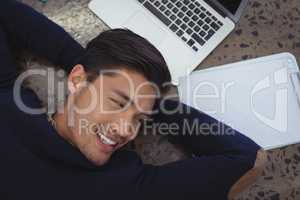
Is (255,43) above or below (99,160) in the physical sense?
above

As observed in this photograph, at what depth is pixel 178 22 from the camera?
1.01 metres

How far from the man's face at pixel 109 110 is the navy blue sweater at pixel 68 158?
4 centimetres

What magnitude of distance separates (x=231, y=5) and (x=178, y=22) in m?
0.13

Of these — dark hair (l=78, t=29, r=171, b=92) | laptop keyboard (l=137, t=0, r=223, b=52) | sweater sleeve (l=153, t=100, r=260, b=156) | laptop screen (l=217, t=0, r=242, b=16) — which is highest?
laptop screen (l=217, t=0, r=242, b=16)

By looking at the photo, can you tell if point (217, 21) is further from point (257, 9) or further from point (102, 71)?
point (102, 71)

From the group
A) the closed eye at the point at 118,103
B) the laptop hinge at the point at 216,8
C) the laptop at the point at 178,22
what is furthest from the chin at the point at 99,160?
the laptop hinge at the point at 216,8

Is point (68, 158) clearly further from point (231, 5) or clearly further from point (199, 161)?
point (231, 5)

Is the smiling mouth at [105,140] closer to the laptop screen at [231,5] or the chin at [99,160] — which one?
the chin at [99,160]

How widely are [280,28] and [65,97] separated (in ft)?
1.84

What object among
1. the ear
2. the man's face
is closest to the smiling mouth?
the man's face

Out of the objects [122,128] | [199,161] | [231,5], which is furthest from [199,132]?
[231,5]

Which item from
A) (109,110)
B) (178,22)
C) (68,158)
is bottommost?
(68,158)

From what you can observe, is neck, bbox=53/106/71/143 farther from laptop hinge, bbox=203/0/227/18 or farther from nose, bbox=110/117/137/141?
laptop hinge, bbox=203/0/227/18

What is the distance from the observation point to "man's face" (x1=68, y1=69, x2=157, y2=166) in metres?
0.81
